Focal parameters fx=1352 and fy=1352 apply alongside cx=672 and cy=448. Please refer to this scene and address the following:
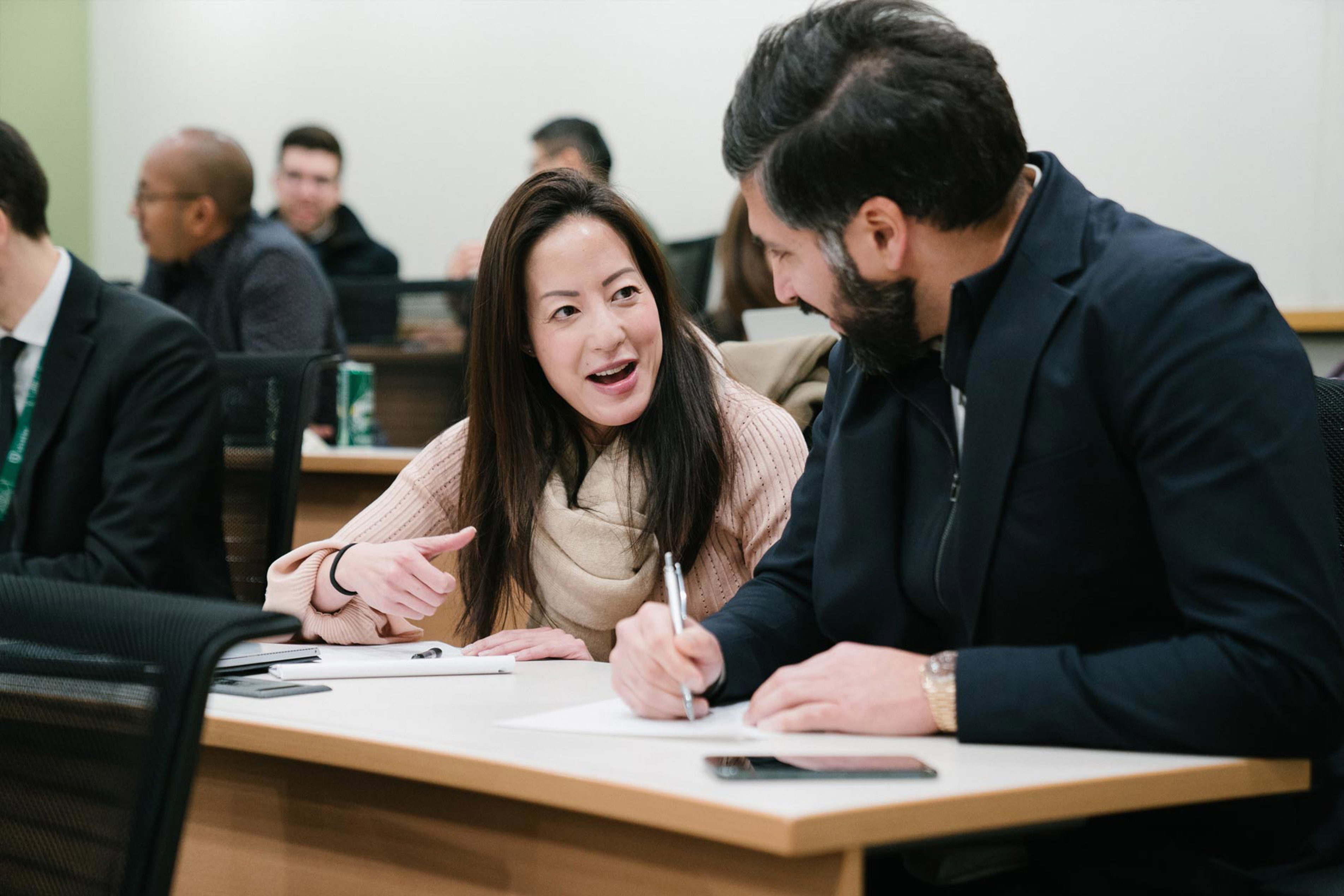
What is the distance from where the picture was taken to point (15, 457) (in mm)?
2240

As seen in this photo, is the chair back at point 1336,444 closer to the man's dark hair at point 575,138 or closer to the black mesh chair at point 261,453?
the black mesh chair at point 261,453

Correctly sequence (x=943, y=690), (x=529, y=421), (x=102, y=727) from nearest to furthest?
(x=102, y=727), (x=943, y=690), (x=529, y=421)

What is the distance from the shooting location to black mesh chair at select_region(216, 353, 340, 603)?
2.21 meters

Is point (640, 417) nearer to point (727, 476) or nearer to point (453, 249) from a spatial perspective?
point (727, 476)

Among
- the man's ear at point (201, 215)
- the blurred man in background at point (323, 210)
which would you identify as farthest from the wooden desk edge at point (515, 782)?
the blurred man in background at point (323, 210)

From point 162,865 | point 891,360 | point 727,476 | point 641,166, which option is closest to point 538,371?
point 727,476

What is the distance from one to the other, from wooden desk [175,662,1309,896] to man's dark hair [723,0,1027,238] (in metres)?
0.47

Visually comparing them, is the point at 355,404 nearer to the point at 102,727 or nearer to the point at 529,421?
the point at 529,421

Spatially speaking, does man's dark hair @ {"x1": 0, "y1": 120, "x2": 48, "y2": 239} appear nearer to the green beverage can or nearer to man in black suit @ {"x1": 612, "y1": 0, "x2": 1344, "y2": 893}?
the green beverage can

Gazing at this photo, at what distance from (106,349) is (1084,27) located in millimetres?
3175

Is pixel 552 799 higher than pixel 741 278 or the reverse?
the reverse

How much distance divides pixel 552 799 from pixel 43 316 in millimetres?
1722

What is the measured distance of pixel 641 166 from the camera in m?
5.39

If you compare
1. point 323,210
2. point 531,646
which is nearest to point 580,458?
point 531,646
